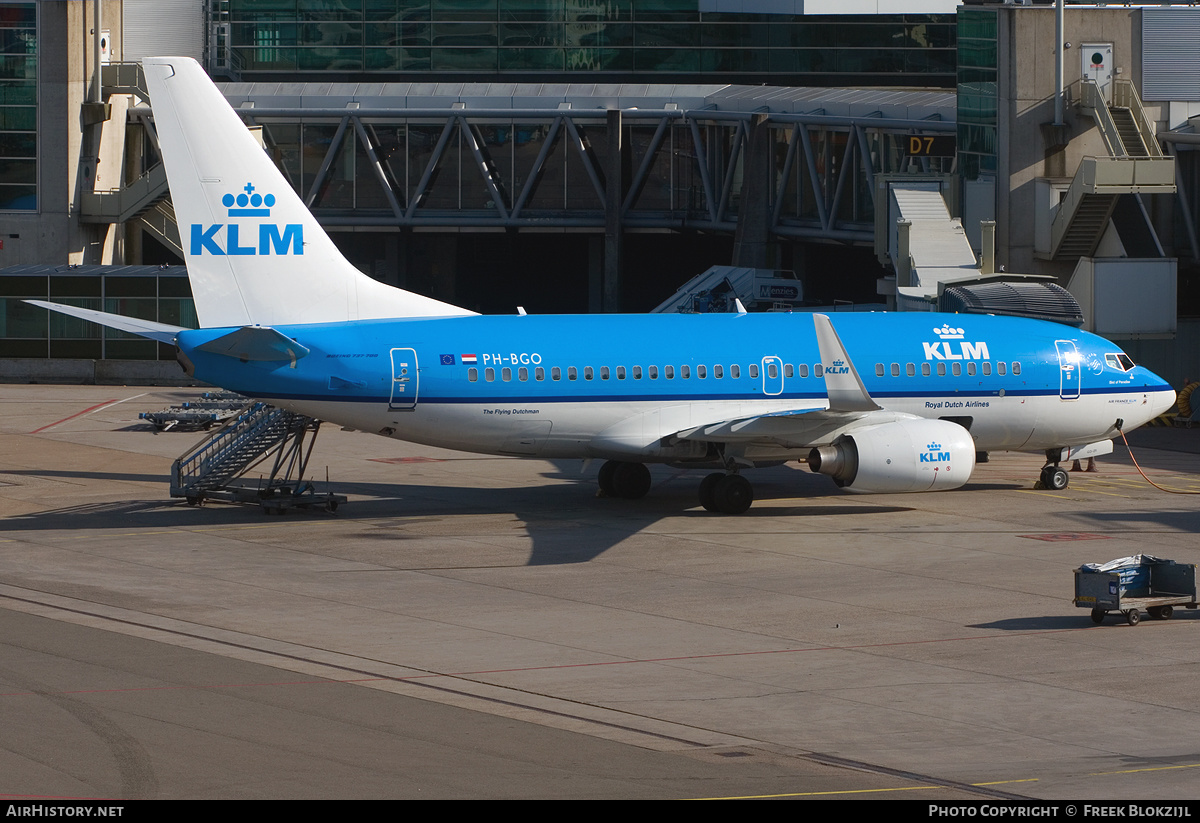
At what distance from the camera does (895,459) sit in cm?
3634

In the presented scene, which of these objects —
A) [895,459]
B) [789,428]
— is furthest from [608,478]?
[895,459]

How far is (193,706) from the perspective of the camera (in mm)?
22141

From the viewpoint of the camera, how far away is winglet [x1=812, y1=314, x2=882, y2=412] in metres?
35.0

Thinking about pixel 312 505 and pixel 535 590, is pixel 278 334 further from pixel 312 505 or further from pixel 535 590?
pixel 535 590

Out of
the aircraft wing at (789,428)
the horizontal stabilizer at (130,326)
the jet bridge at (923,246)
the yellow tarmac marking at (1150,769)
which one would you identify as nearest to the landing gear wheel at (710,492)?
the aircraft wing at (789,428)

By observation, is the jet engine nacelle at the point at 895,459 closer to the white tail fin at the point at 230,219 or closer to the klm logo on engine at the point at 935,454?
the klm logo on engine at the point at 935,454

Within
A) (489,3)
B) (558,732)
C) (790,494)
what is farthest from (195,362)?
(489,3)

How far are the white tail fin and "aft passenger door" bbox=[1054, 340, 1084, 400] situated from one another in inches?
690

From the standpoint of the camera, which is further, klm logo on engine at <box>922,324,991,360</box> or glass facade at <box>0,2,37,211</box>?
glass facade at <box>0,2,37,211</box>

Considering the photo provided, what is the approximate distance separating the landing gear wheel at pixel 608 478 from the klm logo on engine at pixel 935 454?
7874 millimetres

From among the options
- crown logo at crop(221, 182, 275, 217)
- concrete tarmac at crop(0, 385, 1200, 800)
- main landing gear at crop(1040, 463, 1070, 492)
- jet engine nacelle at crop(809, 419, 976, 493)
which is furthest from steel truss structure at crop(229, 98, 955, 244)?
crown logo at crop(221, 182, 275, 217)

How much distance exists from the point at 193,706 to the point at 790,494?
72.3 feet

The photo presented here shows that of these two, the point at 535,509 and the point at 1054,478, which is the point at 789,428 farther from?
the point at 1054,478

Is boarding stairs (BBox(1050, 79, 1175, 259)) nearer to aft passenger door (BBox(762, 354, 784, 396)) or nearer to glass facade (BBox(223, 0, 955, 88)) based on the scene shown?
aft passenger door (BBox(762, 354, 784, 396))
